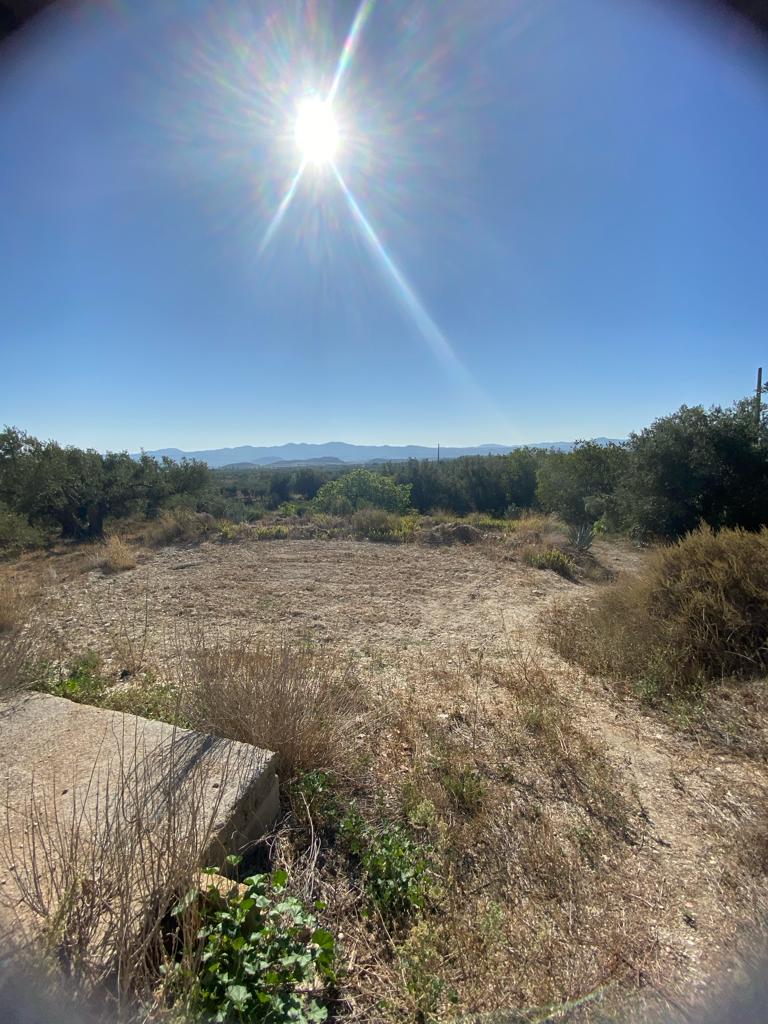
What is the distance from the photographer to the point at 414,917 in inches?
63.9

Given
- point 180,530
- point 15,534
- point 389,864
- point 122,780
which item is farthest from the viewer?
point 180,530

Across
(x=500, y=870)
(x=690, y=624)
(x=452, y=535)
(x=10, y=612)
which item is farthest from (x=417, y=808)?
(x=452, y=535)

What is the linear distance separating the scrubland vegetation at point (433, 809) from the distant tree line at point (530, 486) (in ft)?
11.4

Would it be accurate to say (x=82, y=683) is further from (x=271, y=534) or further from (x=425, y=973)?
(x=271, y=534)

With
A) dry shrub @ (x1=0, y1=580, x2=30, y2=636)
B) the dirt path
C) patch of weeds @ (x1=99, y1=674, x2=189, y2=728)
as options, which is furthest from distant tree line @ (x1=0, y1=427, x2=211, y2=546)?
patch of weeds @ (x1=99, y1=674, x2=189, y2=728)

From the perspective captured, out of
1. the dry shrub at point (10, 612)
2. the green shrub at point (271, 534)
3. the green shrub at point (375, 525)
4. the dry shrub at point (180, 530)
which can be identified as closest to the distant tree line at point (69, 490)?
the dry shrub at point (180, 530)

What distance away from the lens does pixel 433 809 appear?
2.13m

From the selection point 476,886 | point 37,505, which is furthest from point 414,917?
point 37,505

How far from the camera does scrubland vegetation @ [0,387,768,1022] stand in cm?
126

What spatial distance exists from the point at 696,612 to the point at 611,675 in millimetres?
891

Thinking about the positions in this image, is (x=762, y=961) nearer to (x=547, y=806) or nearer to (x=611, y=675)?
(x=547, y=806)

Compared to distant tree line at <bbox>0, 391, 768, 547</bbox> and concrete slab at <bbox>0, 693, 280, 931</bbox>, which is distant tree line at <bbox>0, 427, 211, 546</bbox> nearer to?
distant tree line at <bbox>0, 391, 768, 547</bbox>

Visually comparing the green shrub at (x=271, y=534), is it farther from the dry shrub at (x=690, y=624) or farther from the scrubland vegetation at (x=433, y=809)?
the dry shrub at (x=690, y=624)

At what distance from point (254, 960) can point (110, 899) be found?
1.46ft
